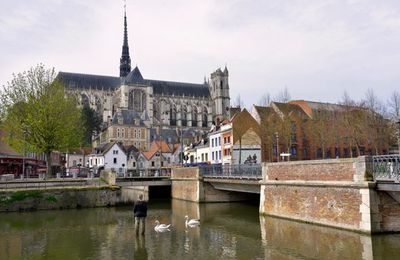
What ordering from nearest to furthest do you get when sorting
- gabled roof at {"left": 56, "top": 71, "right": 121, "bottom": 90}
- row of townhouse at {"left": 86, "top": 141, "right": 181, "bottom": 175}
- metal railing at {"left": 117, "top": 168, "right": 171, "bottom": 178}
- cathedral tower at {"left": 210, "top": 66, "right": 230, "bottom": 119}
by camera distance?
metal railing at {"left": 117, "top": 168, "right": 171, "bottom": 178}, row of townhouse at {"left": 86, "top": 141, "right": 181, "bottom": 175}, gabled roof at {"left": 56, "top": 71, "right": 121, "bottom": 90}, cathedral tower at {"left": 210, "top": 66, "right": 230, "bottom": 119}

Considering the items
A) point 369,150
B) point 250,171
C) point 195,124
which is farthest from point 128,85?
point 250,171

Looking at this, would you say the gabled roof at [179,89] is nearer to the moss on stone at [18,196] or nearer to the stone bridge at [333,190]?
the moss on stone at [18,196]

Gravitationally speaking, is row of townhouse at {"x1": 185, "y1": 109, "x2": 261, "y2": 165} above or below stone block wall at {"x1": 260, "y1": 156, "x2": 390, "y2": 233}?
above

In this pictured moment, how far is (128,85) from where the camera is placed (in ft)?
448

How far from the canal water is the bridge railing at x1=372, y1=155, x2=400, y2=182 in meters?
2.86

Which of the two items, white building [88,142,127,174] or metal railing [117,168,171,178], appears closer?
metal railing [117,168,171,178]

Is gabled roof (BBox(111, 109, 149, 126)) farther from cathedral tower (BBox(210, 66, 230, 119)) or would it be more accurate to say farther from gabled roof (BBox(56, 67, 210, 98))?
cathedral tower (BBox(210, 66, 230, 119))

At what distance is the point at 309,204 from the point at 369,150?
3618 cm

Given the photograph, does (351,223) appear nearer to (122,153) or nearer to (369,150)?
(369,150)

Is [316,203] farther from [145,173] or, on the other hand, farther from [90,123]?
[90,123]

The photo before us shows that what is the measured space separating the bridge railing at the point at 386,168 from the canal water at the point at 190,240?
113 inches

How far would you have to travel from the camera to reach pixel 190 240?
21.2 meters

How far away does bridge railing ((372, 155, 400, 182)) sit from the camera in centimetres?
1886

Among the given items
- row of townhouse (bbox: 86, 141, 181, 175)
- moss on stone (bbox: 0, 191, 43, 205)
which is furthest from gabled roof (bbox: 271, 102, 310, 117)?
moss on stone (bbox: 0, 191, 43, 205)
